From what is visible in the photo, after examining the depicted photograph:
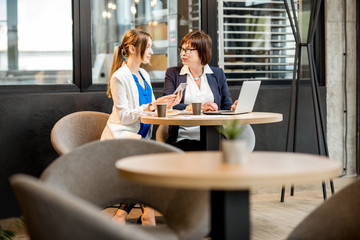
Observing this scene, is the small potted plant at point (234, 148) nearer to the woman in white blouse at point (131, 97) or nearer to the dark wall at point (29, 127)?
the woman in white blouse at point (131, 97)

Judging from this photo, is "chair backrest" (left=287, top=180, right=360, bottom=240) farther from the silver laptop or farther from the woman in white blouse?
the woman in white blouse

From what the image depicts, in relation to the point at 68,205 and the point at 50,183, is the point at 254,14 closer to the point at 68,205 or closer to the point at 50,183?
the point at 50,183

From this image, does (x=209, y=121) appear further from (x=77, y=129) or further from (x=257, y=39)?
(x=257, y=39)

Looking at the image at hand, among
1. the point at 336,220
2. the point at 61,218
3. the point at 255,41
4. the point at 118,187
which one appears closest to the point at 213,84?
the point at 255,41

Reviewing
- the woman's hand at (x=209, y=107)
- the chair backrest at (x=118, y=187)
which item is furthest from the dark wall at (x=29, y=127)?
the chair backrest at (x=118, y=187)

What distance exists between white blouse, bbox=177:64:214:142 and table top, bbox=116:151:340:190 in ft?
7.42

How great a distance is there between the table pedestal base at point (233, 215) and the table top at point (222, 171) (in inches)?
2.0

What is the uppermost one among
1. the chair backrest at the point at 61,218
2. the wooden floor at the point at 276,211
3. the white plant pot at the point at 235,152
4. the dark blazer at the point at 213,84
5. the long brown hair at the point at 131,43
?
the long brown hair at the point at 131,43

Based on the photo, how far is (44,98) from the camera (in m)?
4.14

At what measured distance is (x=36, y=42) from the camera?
4227 millimetres

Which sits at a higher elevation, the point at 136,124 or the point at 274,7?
the point at 274,7

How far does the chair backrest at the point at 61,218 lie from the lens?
116 cm

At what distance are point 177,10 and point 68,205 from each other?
380 cm

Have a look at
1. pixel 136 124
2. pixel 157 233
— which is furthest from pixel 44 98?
pixel 157 233
